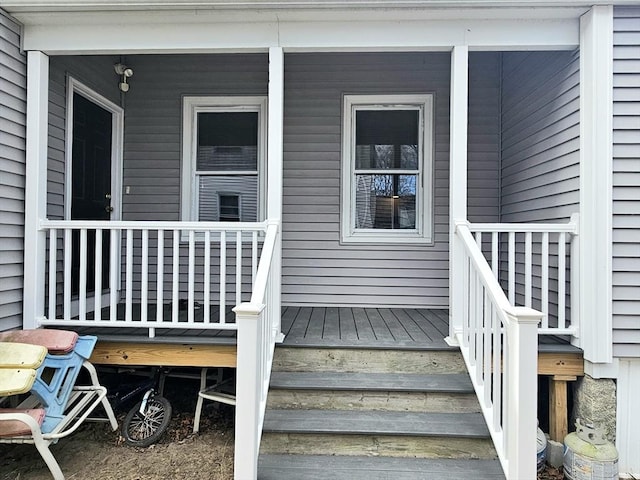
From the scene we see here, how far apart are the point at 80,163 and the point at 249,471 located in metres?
3.26

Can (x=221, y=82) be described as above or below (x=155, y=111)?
above

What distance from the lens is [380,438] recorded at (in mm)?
2537

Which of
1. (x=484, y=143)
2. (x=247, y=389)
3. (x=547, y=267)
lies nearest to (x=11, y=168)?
(x=247, y=389)

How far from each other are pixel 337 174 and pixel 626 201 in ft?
8.61

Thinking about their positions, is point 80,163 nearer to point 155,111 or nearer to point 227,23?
point 155,111

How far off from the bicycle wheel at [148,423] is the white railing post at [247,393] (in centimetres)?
123

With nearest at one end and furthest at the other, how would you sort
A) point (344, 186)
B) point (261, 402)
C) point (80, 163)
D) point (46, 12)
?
point (261, 402), point (46, 12), point (80, 163), point (344, 186)

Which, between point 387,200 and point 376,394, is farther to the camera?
point 387,200

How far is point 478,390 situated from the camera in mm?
2637

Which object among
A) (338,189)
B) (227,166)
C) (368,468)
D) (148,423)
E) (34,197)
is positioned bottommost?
(148,423)

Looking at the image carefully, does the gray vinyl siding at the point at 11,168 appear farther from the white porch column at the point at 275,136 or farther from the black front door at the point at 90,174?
the white porch column at the point at 275,136

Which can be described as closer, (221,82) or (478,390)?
(478,390)

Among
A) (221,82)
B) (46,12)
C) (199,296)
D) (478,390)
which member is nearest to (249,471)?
(478,390)

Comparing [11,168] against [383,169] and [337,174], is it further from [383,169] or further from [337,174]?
[383,169]
